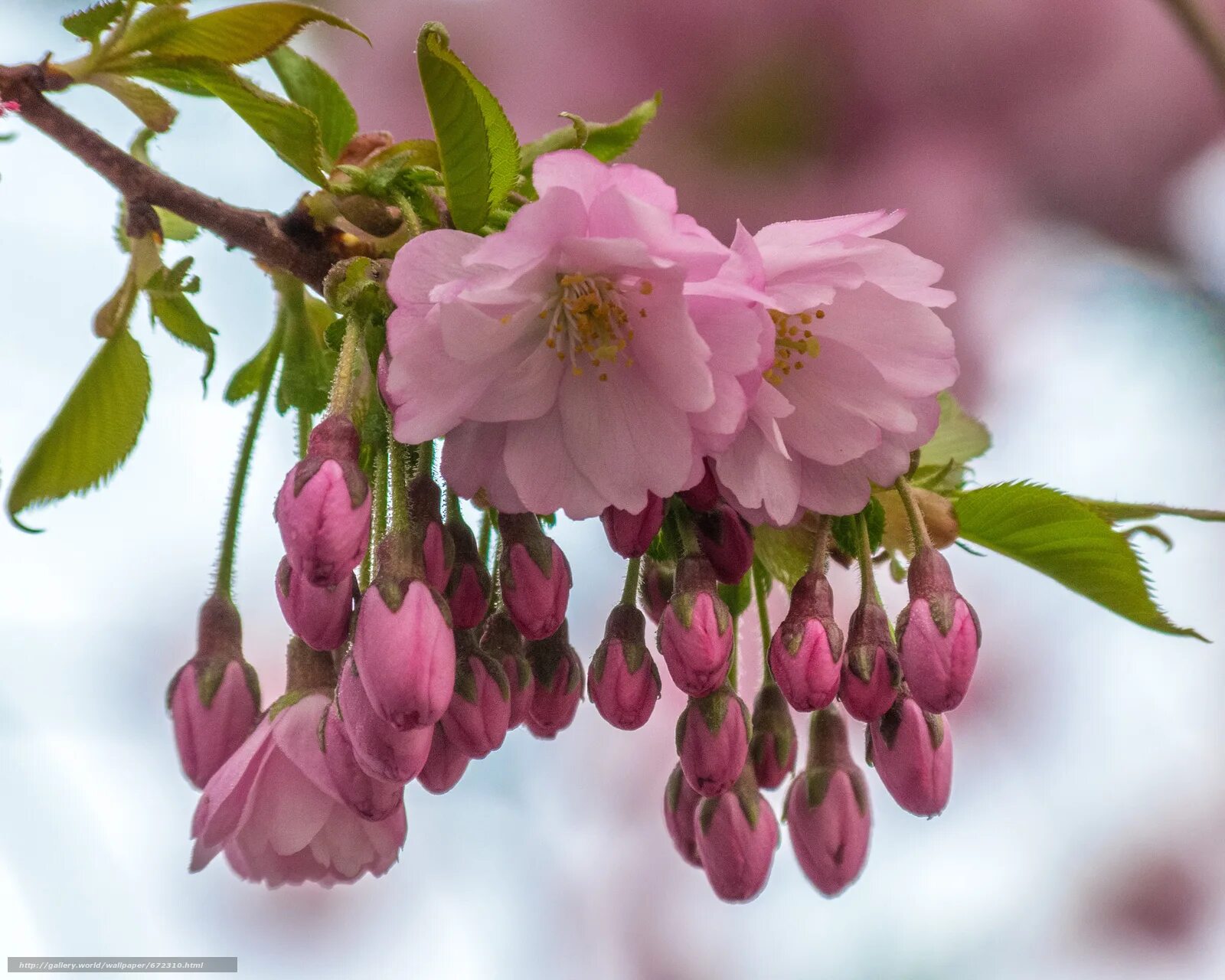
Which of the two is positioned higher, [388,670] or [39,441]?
[39,441]

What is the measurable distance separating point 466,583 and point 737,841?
0.16 meters

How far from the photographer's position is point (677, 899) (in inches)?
60.3

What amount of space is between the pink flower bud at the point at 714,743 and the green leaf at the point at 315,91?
0.32 metres

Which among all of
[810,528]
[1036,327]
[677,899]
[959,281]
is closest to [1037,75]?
[959,281]

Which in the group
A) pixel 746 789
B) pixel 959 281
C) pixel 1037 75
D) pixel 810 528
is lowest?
pixel 746 789

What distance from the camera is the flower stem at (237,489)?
0.49 meters

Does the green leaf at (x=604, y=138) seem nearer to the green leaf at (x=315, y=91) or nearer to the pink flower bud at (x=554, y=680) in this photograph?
the green leaf at (x=315, y=91)

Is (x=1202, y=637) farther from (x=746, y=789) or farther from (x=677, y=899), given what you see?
(x=677, y=899)

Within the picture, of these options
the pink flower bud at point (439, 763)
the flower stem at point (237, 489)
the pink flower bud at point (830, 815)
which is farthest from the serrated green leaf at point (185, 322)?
the pink flower bud at point (830, 815)

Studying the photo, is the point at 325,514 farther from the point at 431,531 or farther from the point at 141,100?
the point at 141,100

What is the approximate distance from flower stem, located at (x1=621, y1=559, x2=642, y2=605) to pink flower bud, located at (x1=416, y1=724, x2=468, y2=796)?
0.10 m

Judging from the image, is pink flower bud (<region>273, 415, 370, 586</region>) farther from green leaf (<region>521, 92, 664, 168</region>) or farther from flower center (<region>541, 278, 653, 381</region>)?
green leaf (<region>521, 92, 664, 168</region>)

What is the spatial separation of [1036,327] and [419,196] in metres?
0.89

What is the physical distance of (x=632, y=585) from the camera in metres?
0.46
